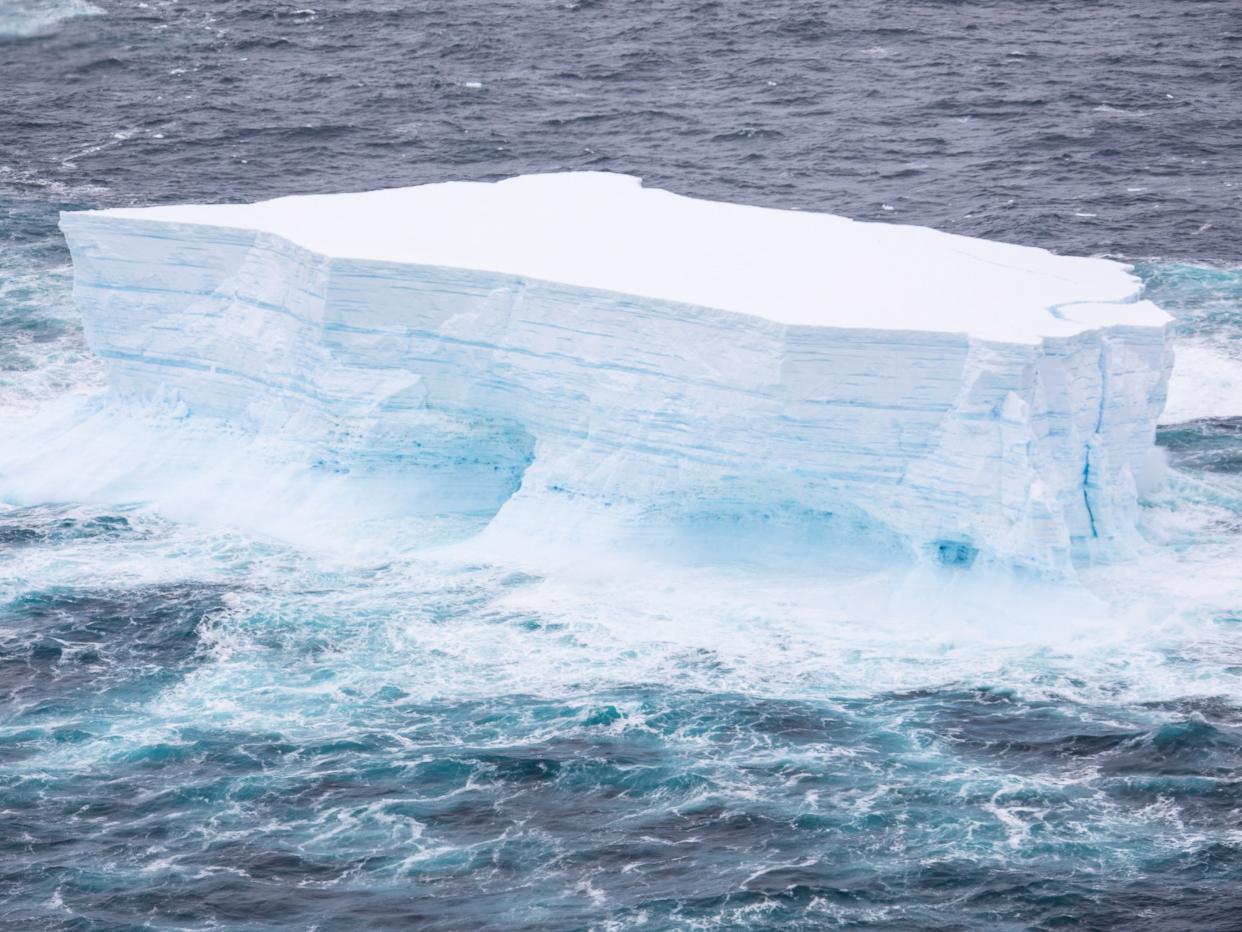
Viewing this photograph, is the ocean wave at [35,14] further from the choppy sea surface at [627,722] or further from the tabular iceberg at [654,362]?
the tabular iceberg at [654,362]

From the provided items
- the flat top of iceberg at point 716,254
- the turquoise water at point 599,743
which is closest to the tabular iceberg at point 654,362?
the flat top of iceberg at point 716,254

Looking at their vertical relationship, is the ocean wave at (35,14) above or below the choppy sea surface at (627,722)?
above

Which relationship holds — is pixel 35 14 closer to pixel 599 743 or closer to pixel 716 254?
pixel 716 254

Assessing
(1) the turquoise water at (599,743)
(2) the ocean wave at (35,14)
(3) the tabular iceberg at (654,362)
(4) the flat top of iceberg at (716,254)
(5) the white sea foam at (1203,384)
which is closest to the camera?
(1) the turquoise water at (599,743)

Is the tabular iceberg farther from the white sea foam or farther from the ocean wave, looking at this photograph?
the ocean wave

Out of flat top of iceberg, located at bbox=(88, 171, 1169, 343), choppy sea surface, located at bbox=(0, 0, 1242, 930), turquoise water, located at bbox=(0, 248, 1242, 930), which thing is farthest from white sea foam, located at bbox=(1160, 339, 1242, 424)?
flat top of iceberg, located at bbox=(88, 171, 1169, 343)

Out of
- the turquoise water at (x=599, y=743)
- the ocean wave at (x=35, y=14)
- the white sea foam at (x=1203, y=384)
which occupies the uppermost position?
the ocean wave at (x=35, y=14)
